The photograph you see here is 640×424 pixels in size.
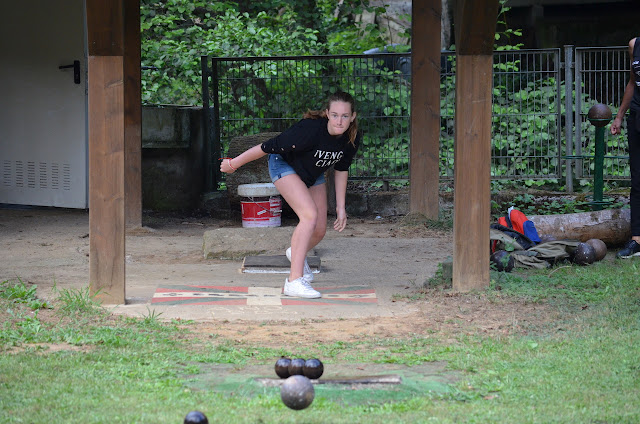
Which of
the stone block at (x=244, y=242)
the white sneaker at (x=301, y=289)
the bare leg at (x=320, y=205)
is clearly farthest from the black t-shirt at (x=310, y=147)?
the stone block at (x=244, y=242)

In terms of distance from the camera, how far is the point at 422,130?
1001 cm

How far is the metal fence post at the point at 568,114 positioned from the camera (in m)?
11.6

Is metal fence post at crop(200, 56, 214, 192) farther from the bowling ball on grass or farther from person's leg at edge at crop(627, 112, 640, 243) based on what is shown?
the bowling ball on grass

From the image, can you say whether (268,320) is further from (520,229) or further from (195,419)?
(520,229)

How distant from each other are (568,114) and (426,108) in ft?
9.11

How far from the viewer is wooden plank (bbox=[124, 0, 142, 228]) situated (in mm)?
9727

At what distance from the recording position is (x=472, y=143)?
6227 millimetres

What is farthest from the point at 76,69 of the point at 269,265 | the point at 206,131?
the point at 269,265

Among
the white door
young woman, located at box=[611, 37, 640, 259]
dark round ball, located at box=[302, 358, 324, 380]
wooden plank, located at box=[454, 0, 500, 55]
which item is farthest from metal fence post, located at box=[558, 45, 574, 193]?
dark round ball, located at box=[302, 358, 324, 380]

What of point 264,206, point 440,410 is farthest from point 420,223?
point 440,410

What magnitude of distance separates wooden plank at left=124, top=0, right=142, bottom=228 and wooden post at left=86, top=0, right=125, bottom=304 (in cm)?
388

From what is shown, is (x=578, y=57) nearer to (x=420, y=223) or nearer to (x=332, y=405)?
(x=420, y=223)

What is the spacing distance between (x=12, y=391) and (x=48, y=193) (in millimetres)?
7470

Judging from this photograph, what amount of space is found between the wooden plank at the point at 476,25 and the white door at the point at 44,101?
6010 millimetres
